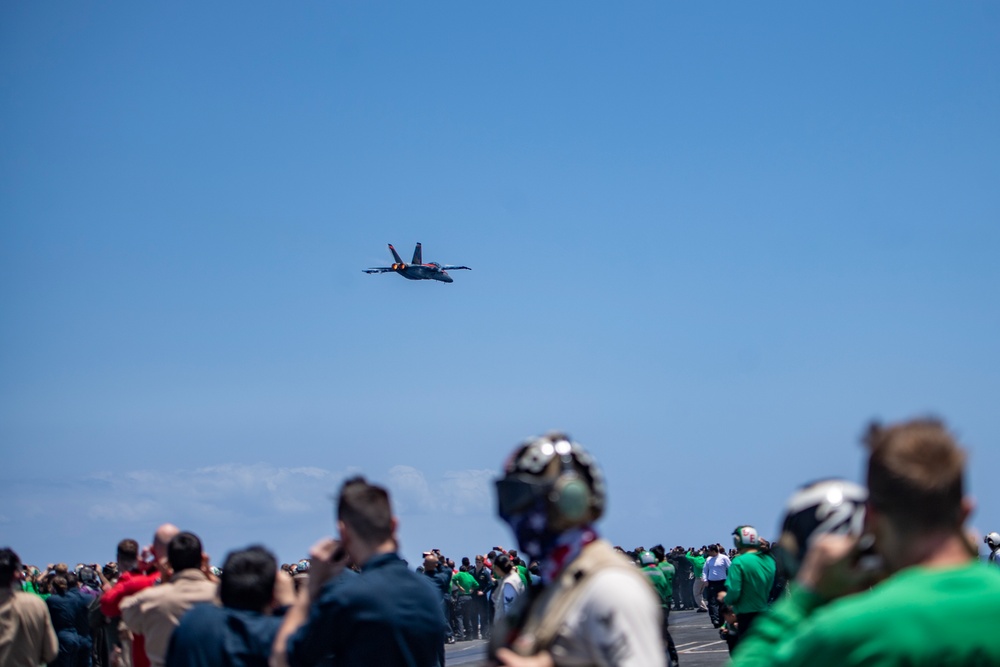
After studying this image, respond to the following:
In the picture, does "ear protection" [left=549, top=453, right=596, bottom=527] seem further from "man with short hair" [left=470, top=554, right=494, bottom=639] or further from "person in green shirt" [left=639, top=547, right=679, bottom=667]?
"man with short hair" [left=470, top=554, right=494, bottom=639]

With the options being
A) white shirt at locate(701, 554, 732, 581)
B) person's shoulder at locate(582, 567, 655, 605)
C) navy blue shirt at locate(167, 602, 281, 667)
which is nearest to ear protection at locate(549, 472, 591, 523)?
person's shoulder at locate(582, 567, 655, 605)

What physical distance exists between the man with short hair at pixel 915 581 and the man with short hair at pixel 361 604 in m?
2.28

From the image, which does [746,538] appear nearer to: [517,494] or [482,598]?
[517,494]

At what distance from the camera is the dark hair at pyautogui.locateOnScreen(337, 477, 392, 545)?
454cm

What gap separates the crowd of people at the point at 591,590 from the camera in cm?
224

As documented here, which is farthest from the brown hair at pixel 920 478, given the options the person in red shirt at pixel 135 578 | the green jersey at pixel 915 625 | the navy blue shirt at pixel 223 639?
the person in red shirt at pixel 135 578

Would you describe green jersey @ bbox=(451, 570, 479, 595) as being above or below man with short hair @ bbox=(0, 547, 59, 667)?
below

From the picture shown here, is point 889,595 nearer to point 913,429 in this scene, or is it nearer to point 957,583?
point 957,583

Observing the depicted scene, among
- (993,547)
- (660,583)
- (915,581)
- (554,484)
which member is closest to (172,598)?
(554,484)

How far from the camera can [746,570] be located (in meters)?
11.6

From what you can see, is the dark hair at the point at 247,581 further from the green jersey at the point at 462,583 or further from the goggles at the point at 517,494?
the green jersey at the point at 462,583

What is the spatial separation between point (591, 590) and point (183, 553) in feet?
12.0

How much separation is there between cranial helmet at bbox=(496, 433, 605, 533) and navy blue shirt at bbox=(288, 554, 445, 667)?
1345 mm

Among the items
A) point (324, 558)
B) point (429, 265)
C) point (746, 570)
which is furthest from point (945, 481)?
point (429, 265)
